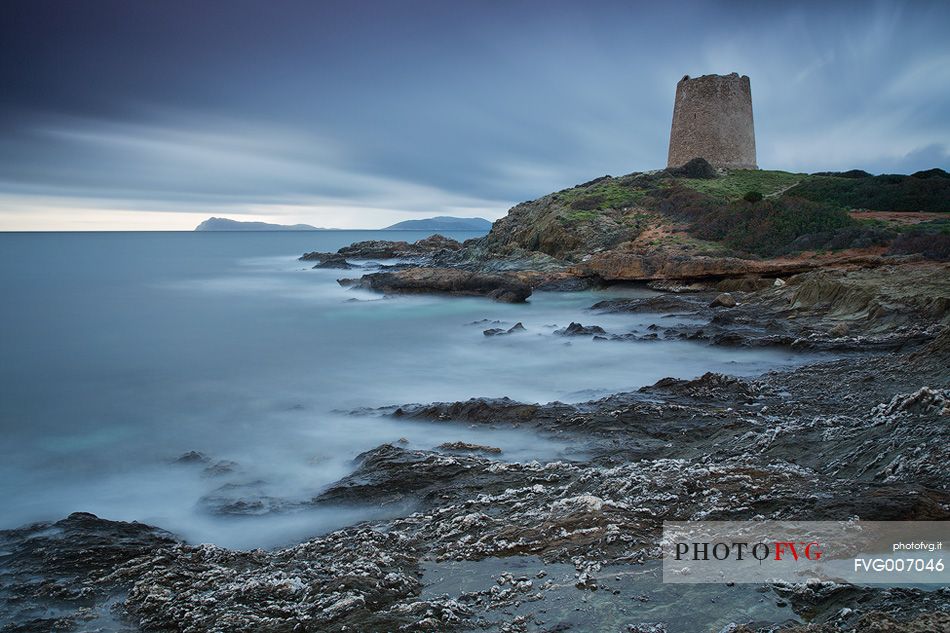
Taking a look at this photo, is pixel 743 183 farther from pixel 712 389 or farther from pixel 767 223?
pixel 712 389

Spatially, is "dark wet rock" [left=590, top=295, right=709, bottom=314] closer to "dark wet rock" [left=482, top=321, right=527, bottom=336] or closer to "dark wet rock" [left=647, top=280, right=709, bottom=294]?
"dark wet rock" [left=647, top=280, right=709, bottom=294]

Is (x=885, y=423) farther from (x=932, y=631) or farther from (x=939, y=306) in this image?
(x=939, y=306)

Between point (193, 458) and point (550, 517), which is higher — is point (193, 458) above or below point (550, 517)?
below

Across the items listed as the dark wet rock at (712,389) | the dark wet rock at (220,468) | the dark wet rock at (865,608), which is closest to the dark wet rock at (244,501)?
the dark wet rock at (220,468)

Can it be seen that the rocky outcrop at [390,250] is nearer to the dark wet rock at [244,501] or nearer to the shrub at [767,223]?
the shrub at [767,223]

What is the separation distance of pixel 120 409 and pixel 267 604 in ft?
27.4

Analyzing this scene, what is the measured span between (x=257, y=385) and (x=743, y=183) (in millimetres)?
38085

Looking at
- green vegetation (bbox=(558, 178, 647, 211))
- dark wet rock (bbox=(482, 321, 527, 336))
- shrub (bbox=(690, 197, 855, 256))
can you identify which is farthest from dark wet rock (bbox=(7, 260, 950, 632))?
green vegetation (bbox=(558, 178, 647, 211))

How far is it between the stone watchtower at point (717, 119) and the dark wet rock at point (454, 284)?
31.2 meters

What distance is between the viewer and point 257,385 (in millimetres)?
12406

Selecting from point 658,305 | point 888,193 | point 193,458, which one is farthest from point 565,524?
point 888,193

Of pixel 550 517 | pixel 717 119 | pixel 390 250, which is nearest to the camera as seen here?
pixel 550 517

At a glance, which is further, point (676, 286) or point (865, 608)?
point (676, 286)

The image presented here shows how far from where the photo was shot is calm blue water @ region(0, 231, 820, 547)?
6.96 m
